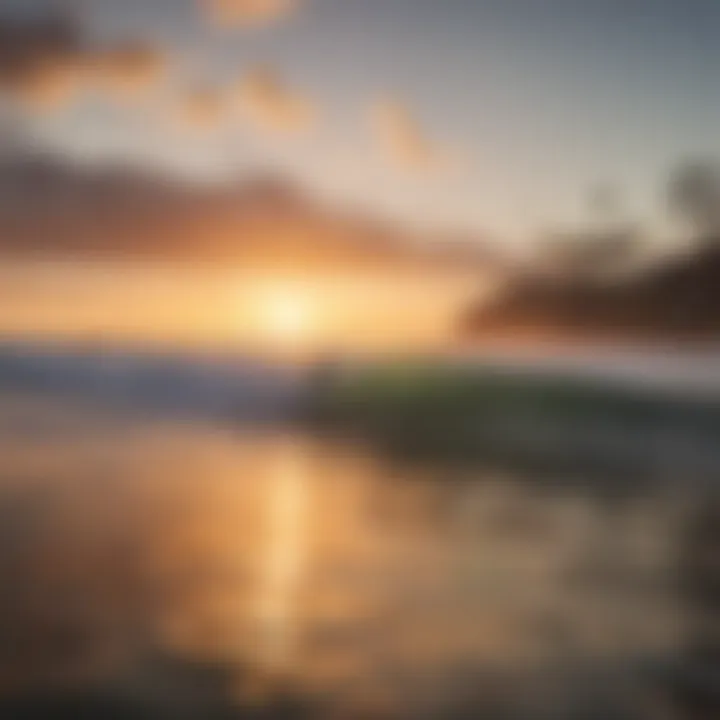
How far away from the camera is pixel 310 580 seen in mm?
1119

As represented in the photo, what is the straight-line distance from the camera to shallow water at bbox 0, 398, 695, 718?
3.56 feet

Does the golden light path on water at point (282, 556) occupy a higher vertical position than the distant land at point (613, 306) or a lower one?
lower

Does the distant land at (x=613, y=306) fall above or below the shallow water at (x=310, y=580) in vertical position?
above

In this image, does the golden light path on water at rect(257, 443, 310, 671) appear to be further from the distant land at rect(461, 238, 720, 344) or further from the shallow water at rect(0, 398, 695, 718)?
the distant land at rect(461, 238, 720, 344)

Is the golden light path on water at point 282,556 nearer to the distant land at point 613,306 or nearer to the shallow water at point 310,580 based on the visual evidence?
the shallow water at point 310,580

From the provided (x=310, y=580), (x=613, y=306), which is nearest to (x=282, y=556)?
(x=310, y=580)

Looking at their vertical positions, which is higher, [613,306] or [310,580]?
[613,306]

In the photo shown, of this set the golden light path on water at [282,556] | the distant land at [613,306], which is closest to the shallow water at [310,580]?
the golden light path on water at [282,556]

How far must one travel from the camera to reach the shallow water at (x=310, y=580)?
3.56 feet

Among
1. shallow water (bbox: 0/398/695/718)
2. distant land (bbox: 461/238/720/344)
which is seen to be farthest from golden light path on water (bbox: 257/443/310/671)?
distant land (bbox: 461/238/720/344)

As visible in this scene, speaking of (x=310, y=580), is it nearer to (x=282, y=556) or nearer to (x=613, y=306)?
(x=282, y=556)

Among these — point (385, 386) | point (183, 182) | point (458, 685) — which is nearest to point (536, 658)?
point (458, 685)

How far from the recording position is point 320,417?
1.19 m

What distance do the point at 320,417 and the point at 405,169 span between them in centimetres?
31
